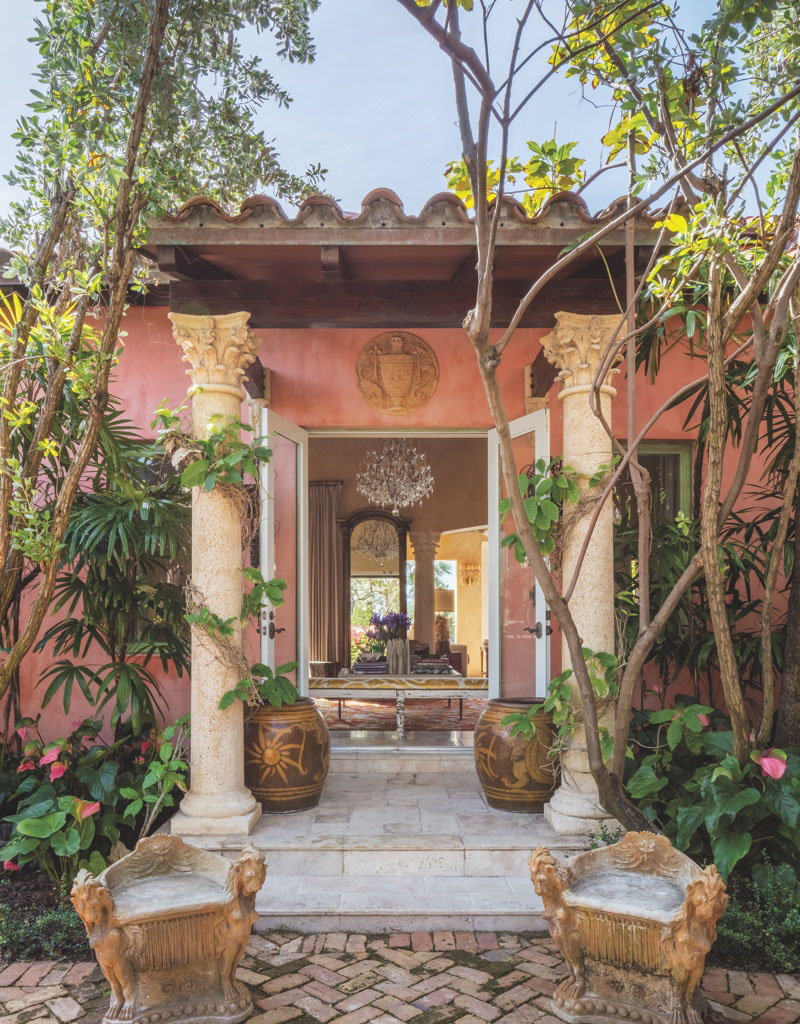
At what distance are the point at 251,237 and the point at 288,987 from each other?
11.1 feet

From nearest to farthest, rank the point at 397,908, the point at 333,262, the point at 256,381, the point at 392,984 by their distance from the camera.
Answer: the point at 392,984, the point at 397,908, the point at 333,262, the point at 256,381

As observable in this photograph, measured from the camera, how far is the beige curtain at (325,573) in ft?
34.5

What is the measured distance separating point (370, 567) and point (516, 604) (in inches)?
218

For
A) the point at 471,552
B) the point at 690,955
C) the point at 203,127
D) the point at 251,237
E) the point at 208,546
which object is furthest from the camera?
the point at 471,552

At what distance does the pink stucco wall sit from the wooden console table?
2.15 meters

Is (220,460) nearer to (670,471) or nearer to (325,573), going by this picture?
(670,471)

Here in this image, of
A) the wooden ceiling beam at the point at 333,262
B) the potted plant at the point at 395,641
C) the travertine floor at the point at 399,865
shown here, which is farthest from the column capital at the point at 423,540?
Result: the wooden ceiling beam at the point at 333,262

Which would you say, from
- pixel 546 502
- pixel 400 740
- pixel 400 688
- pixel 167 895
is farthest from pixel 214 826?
pixel 400 688

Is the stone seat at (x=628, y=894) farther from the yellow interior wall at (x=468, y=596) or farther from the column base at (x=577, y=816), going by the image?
the yellow interior wall at (x=468, y=596)

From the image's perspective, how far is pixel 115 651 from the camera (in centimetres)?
491

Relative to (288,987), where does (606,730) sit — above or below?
above

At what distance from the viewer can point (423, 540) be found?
36.3 ft

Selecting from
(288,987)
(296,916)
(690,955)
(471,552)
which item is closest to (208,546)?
(296,916)

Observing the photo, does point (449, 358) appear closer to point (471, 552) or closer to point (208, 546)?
point (208, 546)
